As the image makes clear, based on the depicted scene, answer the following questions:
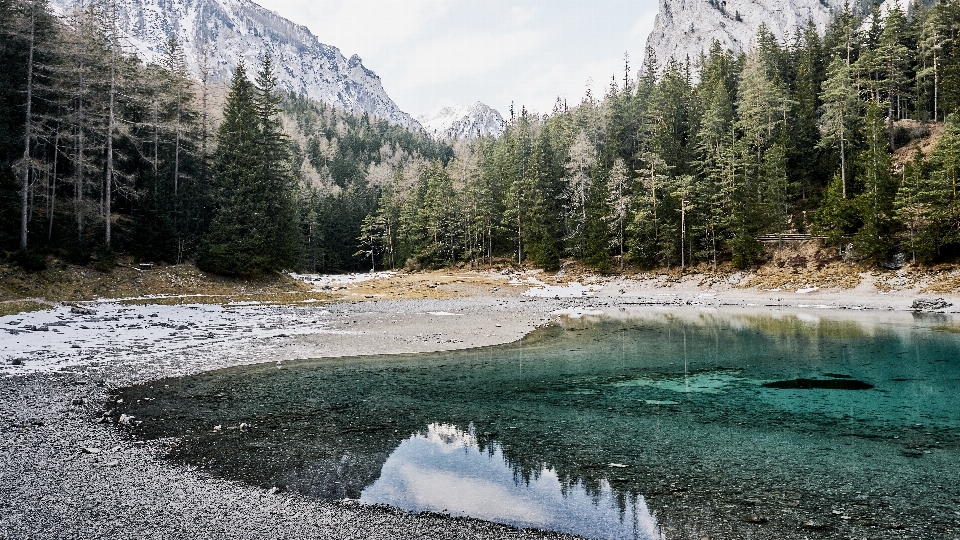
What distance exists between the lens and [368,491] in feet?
22.5

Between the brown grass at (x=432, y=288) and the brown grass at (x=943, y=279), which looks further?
the brown grass at (x=432, y=288)

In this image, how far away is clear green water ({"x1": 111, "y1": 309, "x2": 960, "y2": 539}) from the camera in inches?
248

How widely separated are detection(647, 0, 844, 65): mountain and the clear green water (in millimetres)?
174568

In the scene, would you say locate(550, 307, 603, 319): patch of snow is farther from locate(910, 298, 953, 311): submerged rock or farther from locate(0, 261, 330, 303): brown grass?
locate(910, 298, 953, 311): submerged rock

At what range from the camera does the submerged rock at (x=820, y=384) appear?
13.1 metres

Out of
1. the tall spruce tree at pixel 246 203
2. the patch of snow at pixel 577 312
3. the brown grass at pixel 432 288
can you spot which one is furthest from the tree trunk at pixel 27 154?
the patch of snow at pixel 577 312

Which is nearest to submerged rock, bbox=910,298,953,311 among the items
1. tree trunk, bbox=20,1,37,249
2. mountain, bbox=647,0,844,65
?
tree trunk, bbox=20,1,37,249

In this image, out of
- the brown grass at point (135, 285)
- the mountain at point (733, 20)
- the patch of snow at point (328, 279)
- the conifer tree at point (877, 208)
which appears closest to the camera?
the brown grass at point (135, 285)

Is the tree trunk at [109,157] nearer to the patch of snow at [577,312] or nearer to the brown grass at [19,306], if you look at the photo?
the brown grass at [19,306]

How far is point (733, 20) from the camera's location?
555 ft

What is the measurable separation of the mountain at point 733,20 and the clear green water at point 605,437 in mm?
174568

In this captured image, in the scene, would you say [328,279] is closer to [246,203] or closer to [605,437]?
[246,203]

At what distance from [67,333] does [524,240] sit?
5207cm

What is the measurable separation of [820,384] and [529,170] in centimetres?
5660
